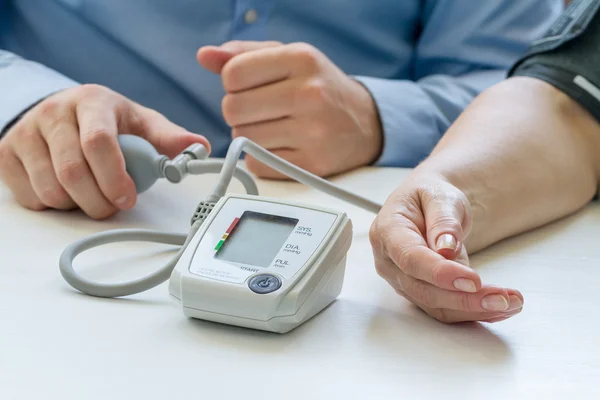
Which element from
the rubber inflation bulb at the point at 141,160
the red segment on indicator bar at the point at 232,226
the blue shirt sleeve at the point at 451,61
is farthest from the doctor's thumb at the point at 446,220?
the blue shirt sleeve at the point at 451,61

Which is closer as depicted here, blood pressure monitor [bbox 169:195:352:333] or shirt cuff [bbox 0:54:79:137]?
blood pressure monitor [bbox 169:195:352:333]

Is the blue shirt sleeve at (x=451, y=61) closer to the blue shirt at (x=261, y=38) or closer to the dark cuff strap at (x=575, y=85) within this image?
the blue shirt at (x=261, y=38)

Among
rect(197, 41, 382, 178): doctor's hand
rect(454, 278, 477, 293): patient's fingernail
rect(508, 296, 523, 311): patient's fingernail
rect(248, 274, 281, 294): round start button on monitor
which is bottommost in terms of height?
rect(197, 41, 382, 178): doctor's hand

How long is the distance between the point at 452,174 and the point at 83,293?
11.0 inches

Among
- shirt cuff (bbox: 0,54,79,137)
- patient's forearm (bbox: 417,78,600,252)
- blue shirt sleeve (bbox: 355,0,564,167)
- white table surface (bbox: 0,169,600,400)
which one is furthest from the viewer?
blue shirt sleeve (bbox: 355,0,564,167)

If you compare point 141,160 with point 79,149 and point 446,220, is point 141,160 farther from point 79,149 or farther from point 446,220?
point 446,220

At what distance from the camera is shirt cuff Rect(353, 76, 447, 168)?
744 mm

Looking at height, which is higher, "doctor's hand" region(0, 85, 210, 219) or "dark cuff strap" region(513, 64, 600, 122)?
"dark cuff strap" region(513, 64, 600, 122)

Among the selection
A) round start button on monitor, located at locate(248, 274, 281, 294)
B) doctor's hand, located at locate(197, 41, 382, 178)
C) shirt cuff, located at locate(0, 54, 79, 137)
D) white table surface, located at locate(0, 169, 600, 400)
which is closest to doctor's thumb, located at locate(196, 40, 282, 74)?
doctor's hand, located at locate(197, 41, 382, 178)

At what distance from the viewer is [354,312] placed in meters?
0.40

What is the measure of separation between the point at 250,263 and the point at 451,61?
60 centimetres

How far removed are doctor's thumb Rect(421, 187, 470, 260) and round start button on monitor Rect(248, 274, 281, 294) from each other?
92 mm

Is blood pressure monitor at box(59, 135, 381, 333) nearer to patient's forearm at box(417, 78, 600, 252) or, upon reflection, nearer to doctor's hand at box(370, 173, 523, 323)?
doctor's hand at box(370, 173, 523, 323)

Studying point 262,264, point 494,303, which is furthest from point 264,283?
point 494,303
